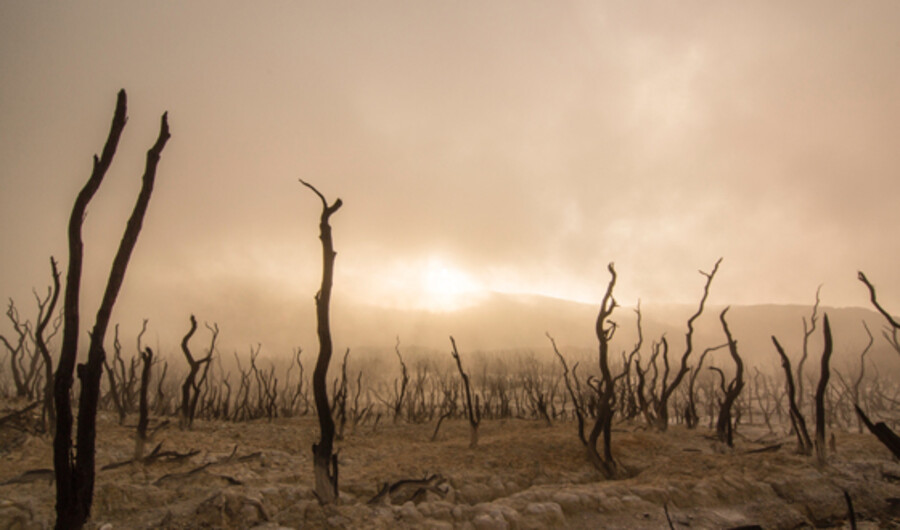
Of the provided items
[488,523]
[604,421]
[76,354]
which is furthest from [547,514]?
[76,354]

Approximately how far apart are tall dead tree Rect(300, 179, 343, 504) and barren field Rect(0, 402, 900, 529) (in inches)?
9.0

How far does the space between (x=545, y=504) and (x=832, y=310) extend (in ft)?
325

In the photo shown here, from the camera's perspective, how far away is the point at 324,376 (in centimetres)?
478

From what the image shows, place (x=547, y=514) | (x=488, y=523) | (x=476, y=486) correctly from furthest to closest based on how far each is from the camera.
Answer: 1. (x=476, y=486)
2. (x=547, y=514)
3. (x=488, y=523)

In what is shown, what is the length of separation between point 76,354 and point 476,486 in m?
4.93

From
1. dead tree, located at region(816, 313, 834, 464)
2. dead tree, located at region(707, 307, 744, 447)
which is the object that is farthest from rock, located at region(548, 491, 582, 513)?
dead tree, located at region(707, 307, 744, 447)

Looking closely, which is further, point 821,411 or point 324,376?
point 821,411

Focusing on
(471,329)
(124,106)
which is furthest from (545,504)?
(471,329)

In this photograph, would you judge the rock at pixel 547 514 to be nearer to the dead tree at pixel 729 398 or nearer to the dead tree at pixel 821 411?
the dead tree at pixel 821 411

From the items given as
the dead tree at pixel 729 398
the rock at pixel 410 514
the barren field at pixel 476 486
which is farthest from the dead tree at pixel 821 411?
the rock at pixel 410 514

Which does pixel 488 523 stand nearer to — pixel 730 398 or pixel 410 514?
pixel 410 514

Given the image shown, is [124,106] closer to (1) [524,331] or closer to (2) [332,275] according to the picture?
(2) [332,275]

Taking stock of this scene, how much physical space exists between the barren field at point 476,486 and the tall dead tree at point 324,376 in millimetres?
230

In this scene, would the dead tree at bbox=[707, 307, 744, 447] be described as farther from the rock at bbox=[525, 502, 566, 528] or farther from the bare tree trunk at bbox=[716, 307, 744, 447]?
the rock at bbox=[525, 502, 566, 528]
